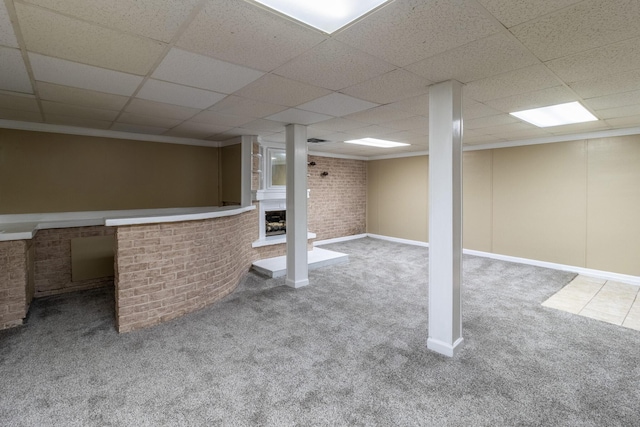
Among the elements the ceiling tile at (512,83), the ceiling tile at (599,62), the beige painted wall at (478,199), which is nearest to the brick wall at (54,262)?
the ceiling tile at (512,83)

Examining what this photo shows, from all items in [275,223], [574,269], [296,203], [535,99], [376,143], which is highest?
[376,143]

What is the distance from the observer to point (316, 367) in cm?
265

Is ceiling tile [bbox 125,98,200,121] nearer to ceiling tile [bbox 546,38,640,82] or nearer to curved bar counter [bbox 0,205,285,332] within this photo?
curved bar counter [bbox 0,205,285,332]

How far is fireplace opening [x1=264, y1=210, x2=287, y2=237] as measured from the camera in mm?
6672

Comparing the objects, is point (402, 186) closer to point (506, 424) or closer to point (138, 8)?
point (506, 424)

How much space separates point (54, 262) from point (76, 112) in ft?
7.24

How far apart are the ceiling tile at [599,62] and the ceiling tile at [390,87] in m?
0.99

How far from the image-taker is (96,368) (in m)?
2.62

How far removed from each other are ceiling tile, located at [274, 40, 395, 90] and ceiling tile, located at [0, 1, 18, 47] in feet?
5.22

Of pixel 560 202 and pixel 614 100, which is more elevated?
pixel 614 100

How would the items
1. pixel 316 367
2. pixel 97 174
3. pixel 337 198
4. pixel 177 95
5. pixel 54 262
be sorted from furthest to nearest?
pixel 337 198 → pixel 97 174 → pixel 54 262 → pixel 177 95 → pixel 316 367

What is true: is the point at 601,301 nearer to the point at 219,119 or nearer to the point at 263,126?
the point at 263,126

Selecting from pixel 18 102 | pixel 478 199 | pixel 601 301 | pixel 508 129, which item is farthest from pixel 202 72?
pixel 478 199

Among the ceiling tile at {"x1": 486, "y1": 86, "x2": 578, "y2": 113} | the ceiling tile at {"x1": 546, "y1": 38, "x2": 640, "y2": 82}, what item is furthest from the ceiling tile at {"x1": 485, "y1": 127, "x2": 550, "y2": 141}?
the ceiling tile at {"x1": 546, "y1": 38, "x2": 640, "y2": 82}
